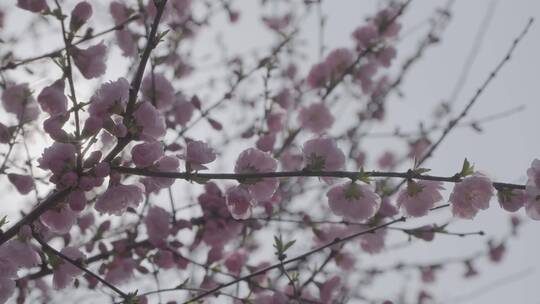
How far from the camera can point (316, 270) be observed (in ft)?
9.96

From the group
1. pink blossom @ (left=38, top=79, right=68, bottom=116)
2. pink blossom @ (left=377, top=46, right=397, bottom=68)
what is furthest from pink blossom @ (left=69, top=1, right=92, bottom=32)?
pink blossom @ (left=377, top=46, right=397, bottom=68)

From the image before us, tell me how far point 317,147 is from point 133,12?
66.0 inches

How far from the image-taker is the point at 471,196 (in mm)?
2076

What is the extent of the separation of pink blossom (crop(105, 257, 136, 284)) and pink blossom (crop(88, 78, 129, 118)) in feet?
4.55

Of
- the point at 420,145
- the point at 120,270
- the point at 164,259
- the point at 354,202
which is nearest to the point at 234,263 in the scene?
the point at 164,259

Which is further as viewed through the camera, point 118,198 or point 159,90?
point 159,90

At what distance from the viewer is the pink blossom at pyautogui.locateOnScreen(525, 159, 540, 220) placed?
6.32 feet

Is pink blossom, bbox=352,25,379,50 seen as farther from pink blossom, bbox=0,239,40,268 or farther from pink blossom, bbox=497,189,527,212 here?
pink blossom, bbox=0,239,40,268

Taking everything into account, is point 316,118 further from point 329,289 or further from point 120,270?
point 120,270

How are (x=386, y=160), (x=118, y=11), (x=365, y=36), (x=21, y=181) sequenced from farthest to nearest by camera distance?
(x=386, y=160), (x=365, y=36), (x=118, y=11), (x=21, y=181)

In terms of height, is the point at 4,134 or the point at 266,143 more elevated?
the point at 266,143

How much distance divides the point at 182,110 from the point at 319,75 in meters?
1.33

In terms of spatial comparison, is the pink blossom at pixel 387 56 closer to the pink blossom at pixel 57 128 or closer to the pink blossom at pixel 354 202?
the pink blossom at pixel 354 202

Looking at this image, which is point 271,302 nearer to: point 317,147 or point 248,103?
point 317,147
